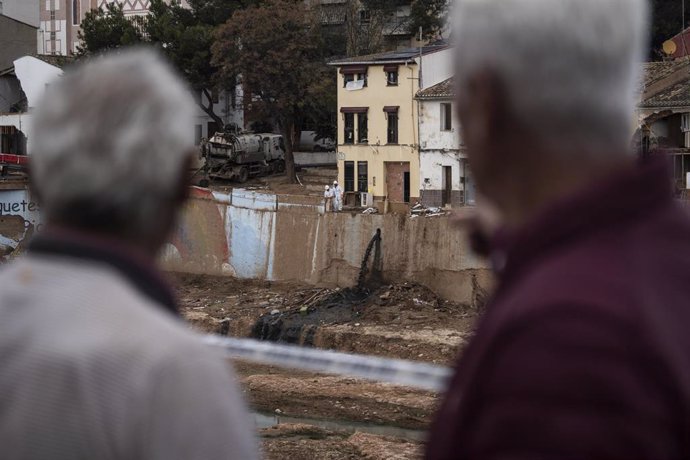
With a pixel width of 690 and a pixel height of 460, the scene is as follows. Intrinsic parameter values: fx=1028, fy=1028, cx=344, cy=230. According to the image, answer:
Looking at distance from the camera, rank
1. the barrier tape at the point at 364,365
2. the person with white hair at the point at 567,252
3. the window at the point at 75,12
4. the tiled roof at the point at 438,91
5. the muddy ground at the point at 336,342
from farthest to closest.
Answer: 1. the window at the point at 75,12
2. the tiled roof at the point at 438,91
3. the muddy ground at the point at 336,342
4. the barrier tape at the point at 364,365
5. the person with white hair at the point at 567,252

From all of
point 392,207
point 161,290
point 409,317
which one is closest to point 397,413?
point 409,317

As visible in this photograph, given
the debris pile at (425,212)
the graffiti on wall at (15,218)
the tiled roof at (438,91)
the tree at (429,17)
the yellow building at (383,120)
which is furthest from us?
the tree at (429,17)

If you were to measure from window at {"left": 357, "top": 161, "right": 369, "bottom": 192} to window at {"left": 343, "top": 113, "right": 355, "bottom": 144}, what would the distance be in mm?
1046

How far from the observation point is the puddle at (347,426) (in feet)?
56.9

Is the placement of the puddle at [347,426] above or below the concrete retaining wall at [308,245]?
below

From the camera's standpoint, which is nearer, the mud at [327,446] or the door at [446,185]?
the mud at [327,446]

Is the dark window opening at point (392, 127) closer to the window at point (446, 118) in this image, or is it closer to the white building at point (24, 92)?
the window at point (446, 118)

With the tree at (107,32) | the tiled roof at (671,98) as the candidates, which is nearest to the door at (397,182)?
the tiled roof at (671,98)

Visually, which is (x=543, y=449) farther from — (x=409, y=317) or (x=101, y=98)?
(x=409, y=317)

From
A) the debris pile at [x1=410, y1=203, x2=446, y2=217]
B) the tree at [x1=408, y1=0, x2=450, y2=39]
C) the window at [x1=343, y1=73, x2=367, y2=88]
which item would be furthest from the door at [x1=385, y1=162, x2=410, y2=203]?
the tree at [x1=408, y1=0, x2=450, y2=39]

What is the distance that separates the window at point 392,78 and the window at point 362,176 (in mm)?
2998

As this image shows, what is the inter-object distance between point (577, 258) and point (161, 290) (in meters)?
0.81

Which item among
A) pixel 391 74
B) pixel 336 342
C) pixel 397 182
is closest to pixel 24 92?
pixel 391 74

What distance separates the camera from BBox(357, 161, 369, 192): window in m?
37.3
